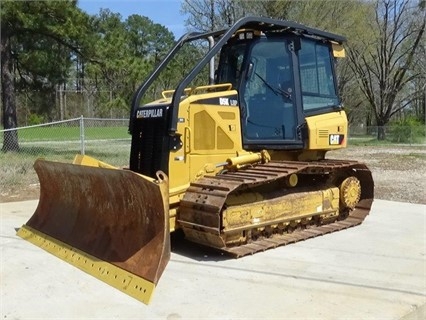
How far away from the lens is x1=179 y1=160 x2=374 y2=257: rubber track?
16.4ft

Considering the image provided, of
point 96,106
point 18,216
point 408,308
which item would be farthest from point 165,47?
point 408,308

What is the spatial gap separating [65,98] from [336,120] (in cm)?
4355

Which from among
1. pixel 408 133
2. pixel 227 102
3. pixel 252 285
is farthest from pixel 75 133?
pixel 408 133

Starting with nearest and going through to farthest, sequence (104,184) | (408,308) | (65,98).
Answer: (408,308), (104,184), (65,98)

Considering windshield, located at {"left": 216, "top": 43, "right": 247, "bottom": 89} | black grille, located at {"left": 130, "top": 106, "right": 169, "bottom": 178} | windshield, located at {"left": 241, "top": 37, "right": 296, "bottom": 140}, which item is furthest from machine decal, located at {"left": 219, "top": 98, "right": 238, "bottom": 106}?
black grille, located at {"left": 130, "top": 106, "right": 169, "bottom": 178}

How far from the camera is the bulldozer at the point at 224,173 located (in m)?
4.81

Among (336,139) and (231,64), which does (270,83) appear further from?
(336,139)

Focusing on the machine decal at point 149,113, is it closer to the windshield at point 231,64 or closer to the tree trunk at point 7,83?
the windshield at point 231,64

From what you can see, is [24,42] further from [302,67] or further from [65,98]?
[65,98]

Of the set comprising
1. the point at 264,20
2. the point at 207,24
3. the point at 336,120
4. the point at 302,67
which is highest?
the point at 207,24

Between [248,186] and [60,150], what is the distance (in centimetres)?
1173

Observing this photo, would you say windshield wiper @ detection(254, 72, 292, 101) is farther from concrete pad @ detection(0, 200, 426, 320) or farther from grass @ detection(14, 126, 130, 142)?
grass @ detection(14, 126, 130, 142)

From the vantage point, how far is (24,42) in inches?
708

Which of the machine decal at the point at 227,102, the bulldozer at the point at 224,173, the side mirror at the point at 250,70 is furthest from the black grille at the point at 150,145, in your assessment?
the side mirror at the point at 250,70
